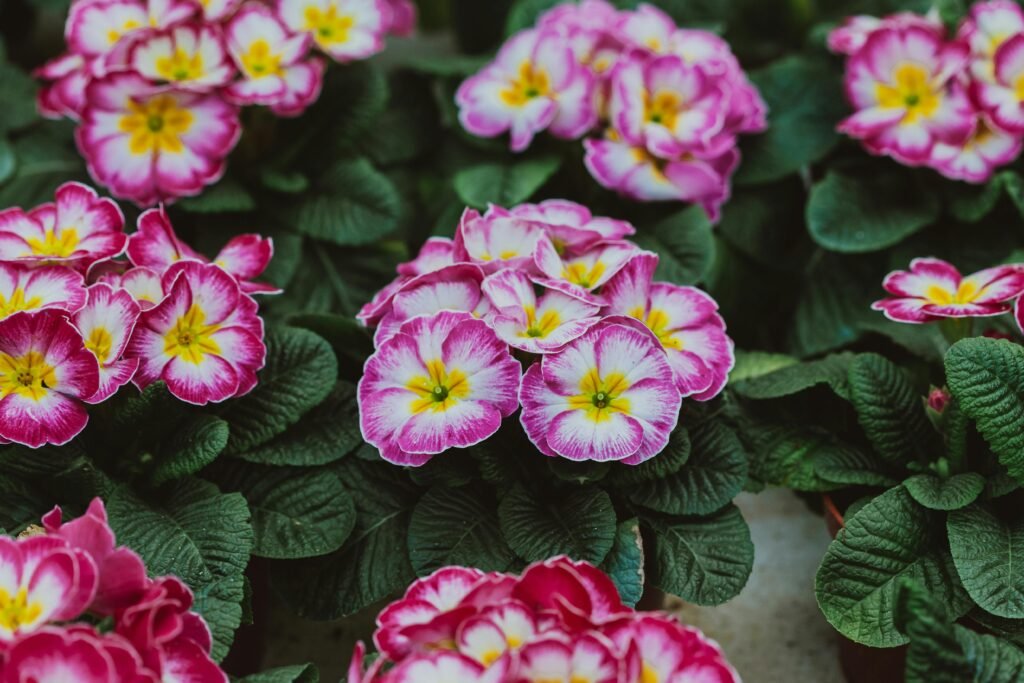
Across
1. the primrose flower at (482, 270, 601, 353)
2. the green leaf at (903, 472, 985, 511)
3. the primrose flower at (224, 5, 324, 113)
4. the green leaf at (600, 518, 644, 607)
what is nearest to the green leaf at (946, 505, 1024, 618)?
the green leaf at (903, 472, 985, 511)

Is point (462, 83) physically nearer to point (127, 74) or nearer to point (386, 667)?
point (127, 74)

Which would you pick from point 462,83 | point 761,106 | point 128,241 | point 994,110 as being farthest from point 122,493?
point 994,110

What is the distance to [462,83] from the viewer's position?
183 cm

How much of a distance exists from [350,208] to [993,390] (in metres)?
0.91

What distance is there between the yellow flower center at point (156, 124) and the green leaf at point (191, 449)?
492 millimetres

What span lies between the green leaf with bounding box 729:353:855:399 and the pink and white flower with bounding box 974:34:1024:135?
0.47 meters

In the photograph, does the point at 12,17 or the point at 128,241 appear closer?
the point at 128,241

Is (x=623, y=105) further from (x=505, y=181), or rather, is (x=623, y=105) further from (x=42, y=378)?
(x=42, y=378)

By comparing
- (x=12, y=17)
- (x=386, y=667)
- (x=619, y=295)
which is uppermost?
(x=619, y=295)

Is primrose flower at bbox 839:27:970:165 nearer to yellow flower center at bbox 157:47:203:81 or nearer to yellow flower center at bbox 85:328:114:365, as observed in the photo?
yellow flower center at bbox 157:47:203:81

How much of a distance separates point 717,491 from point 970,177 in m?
0.70

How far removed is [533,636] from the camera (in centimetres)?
89

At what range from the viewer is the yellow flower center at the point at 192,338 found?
1.21 m

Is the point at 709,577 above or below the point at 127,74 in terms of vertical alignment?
below
